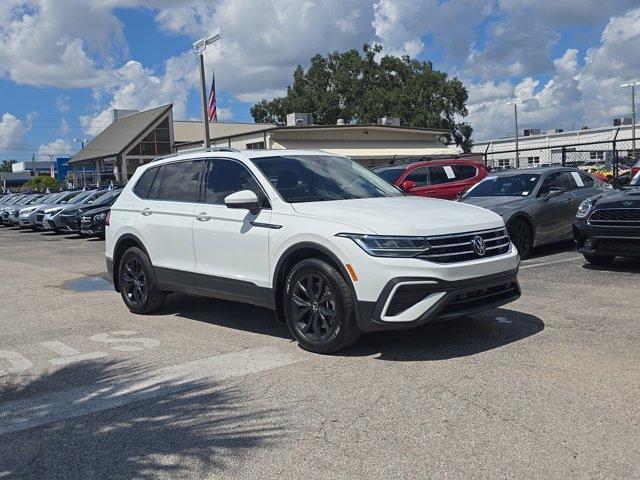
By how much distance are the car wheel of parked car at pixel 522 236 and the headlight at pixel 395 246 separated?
599 centimetres

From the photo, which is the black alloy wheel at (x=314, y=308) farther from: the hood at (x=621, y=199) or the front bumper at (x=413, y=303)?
the hood at (x=621, y=199)

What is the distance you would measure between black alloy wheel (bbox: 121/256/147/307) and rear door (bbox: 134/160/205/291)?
0.38 metres

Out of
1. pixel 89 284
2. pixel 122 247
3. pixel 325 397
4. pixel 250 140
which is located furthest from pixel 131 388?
pixel 250 140

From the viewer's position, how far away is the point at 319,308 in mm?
5656

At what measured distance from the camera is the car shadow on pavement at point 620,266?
30.6 feet

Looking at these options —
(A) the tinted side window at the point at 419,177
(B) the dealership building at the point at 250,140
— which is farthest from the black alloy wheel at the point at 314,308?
(B) the dealership building at the point at 250,140

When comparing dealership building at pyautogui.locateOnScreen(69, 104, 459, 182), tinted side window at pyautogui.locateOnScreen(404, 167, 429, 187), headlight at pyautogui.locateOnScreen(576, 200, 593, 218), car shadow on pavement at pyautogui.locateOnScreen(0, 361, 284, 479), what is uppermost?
dealership building at pyautogui.locateOnScreen(69, 104, 459, 182)

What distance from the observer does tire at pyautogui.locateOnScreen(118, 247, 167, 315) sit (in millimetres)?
7586

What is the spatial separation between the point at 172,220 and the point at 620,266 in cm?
649

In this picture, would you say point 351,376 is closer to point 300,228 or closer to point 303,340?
point 303,340

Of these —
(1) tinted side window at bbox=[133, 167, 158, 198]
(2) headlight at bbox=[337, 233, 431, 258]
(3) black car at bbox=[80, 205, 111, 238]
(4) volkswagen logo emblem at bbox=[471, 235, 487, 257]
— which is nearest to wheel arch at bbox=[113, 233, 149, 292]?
(1) tinted side window at bbox=[133, 167, 158, 198]

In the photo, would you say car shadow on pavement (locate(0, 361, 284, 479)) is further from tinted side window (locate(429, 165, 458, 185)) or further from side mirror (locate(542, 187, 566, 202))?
tinted side window (locate(429, 165, 458, 185))

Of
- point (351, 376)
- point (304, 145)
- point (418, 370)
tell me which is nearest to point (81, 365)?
point (351, 376)

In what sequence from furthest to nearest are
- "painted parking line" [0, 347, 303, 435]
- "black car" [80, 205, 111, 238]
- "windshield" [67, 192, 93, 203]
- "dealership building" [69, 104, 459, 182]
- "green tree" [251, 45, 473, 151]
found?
"green tree" [251, 45, 473, 151] → "dealership building" [69, 104, 459, 182] → "windshield" [67, 192, 93, 203] → "black car" [80, 205, 111, 238] → "painted parking line" [0, 347, 303, 435]
